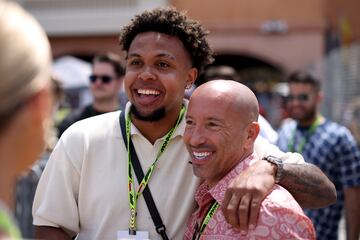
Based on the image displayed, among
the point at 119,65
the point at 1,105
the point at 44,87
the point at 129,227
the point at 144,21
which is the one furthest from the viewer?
the point at 119,65

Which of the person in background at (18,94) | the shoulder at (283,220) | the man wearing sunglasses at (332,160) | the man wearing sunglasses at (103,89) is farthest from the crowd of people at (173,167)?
the man wearing sunglasses at (103,89)

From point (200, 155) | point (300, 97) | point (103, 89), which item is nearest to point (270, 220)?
point (200, 155)

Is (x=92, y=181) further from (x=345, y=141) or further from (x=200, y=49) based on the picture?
(x=345, y=141)

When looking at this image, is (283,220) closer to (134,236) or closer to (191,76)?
(134,236)

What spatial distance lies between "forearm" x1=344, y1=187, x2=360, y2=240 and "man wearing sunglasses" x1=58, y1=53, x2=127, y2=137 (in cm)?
208

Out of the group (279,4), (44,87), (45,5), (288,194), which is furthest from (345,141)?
(45,5)

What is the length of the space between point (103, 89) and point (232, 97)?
3.66 metres

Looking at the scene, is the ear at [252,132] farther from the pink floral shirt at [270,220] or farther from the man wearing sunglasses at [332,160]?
the man wearing sunglasses at [332,160]

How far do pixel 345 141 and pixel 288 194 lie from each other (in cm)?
300

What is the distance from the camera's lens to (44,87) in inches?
58.6

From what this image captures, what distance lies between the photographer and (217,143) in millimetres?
2662

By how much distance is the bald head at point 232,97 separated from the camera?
2.67 meters

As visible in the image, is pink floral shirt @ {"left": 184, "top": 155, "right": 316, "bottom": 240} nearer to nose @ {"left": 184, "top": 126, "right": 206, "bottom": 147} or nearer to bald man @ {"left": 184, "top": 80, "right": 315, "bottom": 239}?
bald man @ {"left": 184, "top": 80, "right": 315, "bottom": 239}

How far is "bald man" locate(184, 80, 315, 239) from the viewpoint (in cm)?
264
